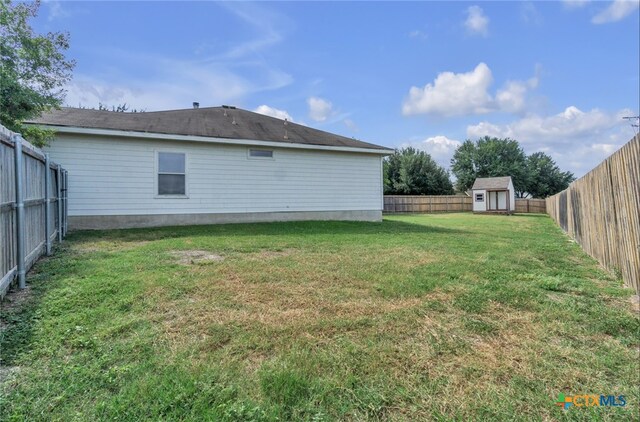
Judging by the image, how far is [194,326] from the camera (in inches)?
105

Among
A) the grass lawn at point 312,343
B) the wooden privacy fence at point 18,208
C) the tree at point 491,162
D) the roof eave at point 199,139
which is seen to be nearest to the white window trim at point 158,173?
the roof eave at point 199,139

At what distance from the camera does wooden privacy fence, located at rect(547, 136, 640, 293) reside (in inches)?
148

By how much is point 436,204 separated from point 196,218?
22847 mm

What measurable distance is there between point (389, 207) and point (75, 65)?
21.3 metres

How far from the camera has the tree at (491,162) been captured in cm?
4194

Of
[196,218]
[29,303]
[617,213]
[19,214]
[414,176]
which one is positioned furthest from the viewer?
[414,176]

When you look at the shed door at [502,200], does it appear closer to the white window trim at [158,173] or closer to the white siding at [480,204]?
the white siding at [480,204]

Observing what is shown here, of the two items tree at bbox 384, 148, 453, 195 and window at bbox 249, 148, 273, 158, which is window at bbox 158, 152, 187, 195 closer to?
window at bbox 249, 148, 273, 158

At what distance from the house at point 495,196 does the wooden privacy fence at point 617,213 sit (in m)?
25.4

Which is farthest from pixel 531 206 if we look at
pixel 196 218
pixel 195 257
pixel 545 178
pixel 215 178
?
pixel 195 257

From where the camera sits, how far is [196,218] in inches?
400

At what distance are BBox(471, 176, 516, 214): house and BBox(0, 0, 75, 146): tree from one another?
3005 centimetres

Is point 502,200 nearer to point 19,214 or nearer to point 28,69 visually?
point 28,69

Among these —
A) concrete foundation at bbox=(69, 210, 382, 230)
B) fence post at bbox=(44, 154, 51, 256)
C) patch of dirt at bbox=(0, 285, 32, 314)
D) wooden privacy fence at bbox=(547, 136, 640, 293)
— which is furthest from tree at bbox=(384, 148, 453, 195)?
patch of dirt at bbox=(0, 285, 32, 314)
